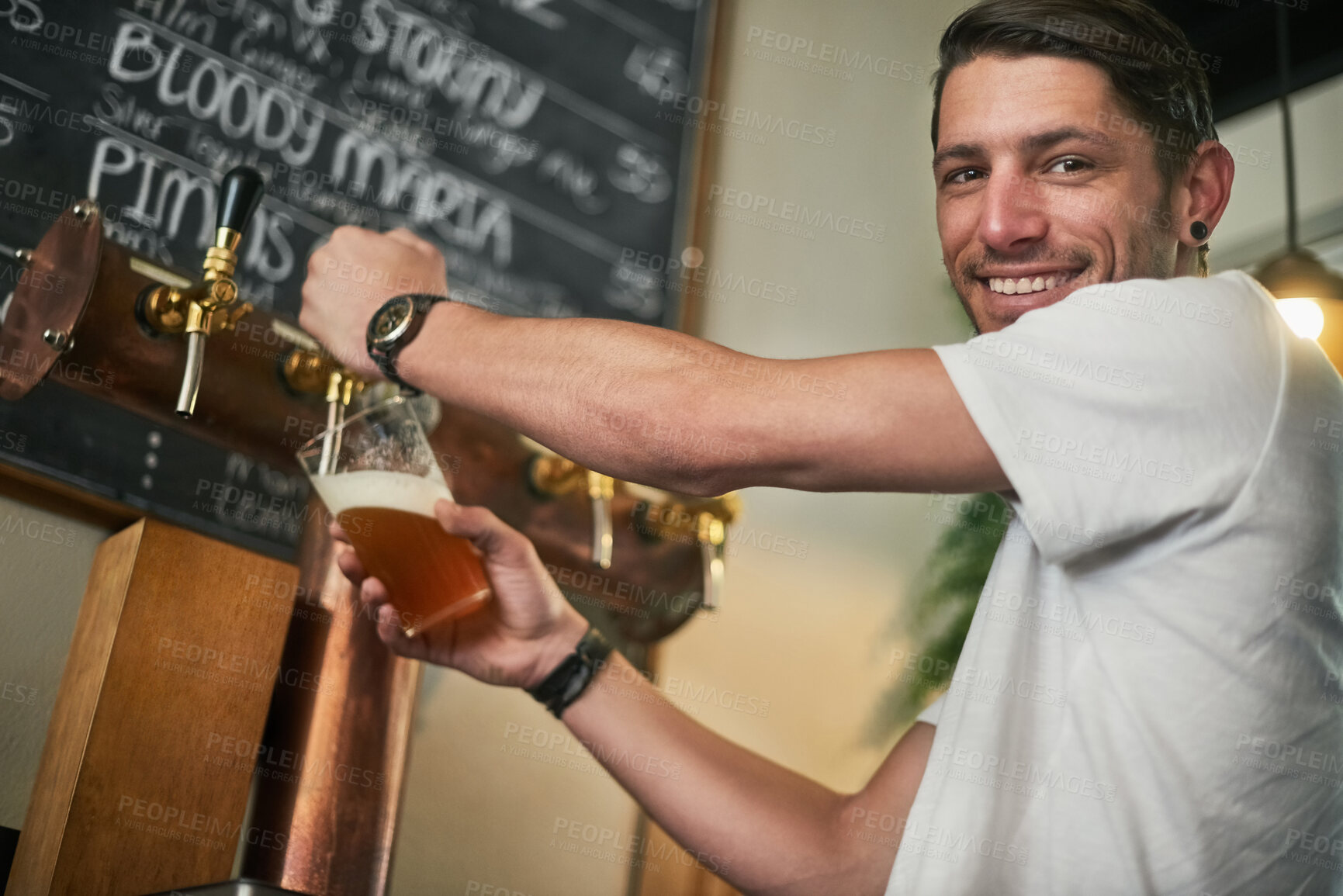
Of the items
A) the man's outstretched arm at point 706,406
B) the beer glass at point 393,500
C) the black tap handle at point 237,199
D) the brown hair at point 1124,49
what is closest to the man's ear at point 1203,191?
the brown hair at point 1124,49

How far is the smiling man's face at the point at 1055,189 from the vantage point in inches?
45.2

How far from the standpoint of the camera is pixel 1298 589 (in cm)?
91

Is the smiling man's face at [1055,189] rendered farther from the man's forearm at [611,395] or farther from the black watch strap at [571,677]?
the black watch strap at [571,677]

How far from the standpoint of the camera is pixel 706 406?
0.86 meters

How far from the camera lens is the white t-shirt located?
0.84m

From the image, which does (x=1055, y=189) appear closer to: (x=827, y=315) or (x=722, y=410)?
(x=722, y=410)

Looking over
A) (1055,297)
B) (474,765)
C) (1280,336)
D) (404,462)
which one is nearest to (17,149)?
(404,462)

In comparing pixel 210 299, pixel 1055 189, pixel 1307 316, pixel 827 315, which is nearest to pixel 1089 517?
pixel 1055 189

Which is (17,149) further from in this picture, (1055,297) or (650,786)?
(1055,297)

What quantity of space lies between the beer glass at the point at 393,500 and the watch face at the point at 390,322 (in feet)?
0.21

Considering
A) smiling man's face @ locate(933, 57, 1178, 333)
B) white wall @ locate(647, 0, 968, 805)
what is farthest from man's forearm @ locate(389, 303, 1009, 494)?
white wall @ locate(647, 0, 968, 805)

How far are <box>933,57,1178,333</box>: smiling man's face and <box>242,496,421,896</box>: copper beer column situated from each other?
0.82 metres

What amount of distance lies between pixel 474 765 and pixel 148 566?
73 cm

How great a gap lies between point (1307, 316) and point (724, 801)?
129 centimetres
